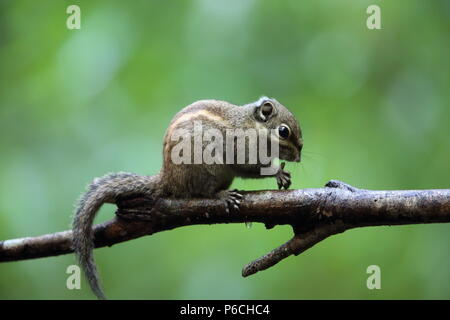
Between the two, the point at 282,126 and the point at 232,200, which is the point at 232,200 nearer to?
the point at 232,200

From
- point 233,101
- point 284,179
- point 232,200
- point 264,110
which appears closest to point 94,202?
point 232,200

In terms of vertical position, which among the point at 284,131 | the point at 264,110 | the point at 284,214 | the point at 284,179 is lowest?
the point at 284,214

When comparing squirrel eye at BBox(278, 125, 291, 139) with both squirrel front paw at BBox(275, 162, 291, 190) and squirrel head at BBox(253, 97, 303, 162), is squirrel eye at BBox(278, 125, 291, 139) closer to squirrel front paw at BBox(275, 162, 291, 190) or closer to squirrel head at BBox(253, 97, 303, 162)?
squirrel head at BBox(253, 97, 303, 162)

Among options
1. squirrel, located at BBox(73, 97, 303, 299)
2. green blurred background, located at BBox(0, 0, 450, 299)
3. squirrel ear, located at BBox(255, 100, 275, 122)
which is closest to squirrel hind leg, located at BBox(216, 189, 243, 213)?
squirrel, located at BBox(73, 97, 303, 299)

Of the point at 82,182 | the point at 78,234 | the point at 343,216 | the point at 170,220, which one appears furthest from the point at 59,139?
the point at 343,216

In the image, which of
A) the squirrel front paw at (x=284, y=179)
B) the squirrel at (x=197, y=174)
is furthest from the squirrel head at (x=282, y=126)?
Result: the squirrel front paw at (x=284, y=179)

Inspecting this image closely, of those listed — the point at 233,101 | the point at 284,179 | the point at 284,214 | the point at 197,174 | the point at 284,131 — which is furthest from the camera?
the point at 233,101

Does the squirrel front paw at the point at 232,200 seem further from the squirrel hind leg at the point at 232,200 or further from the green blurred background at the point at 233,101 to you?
the green blurred background at the point at 233,101

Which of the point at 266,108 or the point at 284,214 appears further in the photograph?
the point at 266,108
